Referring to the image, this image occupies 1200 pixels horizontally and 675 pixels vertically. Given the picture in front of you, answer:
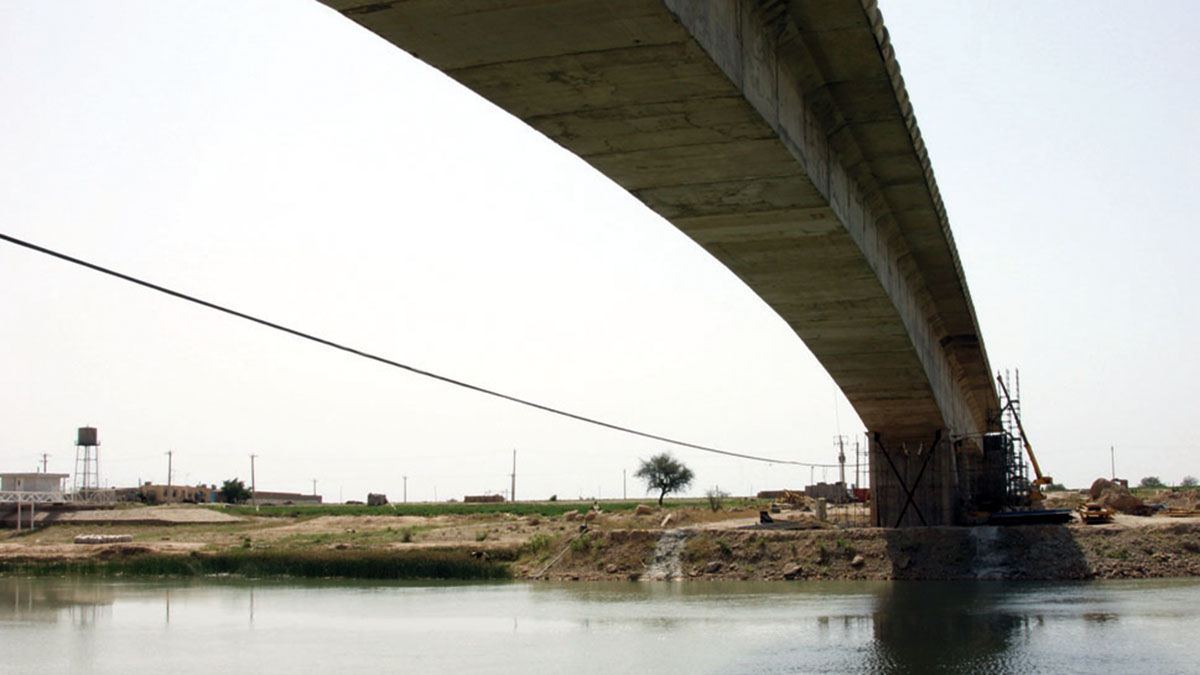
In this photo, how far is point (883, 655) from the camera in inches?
802

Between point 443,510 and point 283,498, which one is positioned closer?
point 443,510

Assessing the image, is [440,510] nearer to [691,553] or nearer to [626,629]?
[691,553]

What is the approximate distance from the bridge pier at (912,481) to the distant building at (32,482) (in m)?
71.3

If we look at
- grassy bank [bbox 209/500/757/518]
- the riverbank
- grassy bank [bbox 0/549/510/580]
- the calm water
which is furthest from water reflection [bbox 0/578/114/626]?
grassy bank [bbox 209/500/757/518]

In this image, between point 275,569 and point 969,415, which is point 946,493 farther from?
point 275,569

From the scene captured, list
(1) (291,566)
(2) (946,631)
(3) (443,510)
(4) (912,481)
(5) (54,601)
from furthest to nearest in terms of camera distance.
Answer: (3) (443,510), (1) (291,566), (4) (912,481), (5) (54,601), (2) (946,631)

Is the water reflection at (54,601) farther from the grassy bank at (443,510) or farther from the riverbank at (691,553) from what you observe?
the grassy bank at (443,510)

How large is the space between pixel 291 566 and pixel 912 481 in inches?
829

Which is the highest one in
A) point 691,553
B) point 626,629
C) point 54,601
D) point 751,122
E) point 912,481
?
point 751,122

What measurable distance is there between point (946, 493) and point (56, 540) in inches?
1870

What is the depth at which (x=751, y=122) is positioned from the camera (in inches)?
501

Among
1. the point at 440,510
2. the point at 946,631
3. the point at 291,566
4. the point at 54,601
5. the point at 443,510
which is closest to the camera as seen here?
the point at 946,631

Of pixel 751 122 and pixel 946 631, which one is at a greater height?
pixel 751 122

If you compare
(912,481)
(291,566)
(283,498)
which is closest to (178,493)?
(283,498)
